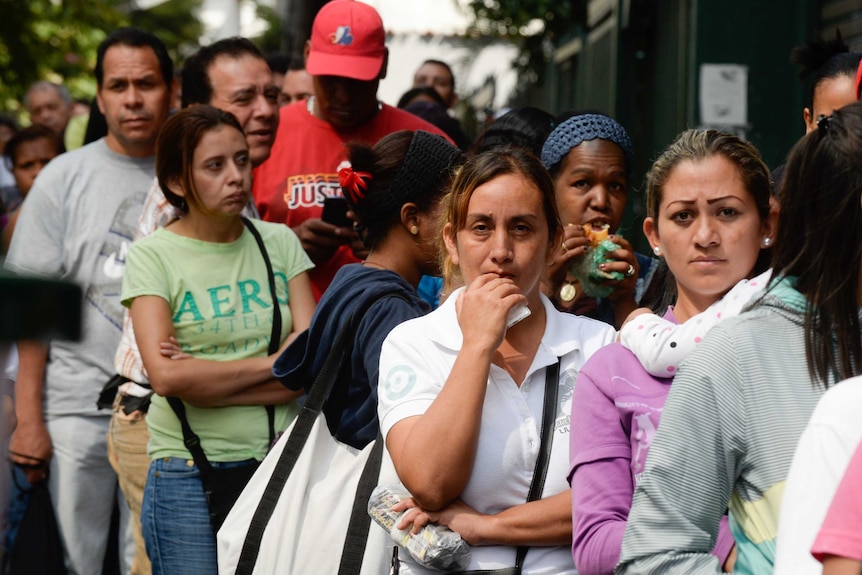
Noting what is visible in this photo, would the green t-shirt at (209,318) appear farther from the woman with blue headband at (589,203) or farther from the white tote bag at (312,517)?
the woman with blue headband at (589,203)

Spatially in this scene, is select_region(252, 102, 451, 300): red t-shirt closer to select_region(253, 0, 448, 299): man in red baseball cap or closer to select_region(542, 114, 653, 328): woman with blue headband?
select_region(253, 0, 448, 299): man in red baseball cap

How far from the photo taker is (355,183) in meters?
3.68

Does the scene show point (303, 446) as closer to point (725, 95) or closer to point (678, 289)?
point (678, 289)

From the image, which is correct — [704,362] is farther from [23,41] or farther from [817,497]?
[23,41]

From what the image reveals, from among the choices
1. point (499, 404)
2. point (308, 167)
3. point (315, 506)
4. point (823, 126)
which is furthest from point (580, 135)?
point (823, 126)

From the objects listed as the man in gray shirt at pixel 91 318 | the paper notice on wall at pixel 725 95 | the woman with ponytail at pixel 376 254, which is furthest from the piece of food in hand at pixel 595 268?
the paper notice on wall at pixel 725 95

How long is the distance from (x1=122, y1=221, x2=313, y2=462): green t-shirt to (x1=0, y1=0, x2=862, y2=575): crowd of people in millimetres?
11

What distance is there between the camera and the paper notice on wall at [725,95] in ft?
21.7

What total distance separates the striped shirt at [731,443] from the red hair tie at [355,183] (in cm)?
171

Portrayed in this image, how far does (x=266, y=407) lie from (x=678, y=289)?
1917 mm

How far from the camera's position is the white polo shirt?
280 centimetres

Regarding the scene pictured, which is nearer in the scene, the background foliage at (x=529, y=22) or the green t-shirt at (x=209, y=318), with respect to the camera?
the green t-shirt at (x=209, y=318)

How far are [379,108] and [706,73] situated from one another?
2.27 meters

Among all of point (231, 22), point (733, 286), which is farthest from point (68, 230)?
point (231, 22)
